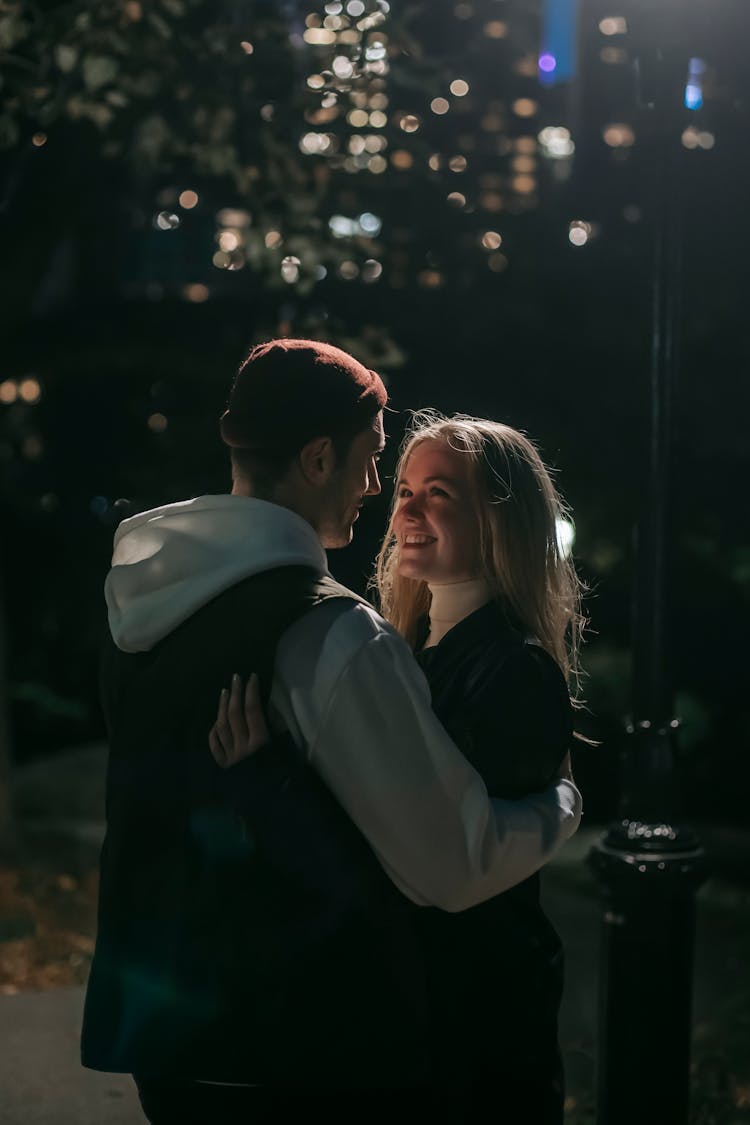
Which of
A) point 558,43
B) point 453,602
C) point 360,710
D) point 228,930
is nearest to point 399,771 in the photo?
point 360,710

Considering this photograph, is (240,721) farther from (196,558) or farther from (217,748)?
(196,558)

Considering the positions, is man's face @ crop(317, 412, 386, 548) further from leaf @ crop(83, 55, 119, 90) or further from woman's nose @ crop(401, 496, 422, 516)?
leaf @ crop(83, 55, 119, 90)

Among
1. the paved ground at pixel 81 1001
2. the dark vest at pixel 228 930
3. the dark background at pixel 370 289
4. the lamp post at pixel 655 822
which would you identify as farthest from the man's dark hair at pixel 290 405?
the dark background at pixel 370 289

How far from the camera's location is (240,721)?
84.0 inches

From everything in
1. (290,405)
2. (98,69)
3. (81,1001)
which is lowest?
(81,1001)

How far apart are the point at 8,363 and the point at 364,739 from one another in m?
6.92

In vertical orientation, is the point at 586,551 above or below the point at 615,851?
below

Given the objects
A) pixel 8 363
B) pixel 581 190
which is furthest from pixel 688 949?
pixel 581 190

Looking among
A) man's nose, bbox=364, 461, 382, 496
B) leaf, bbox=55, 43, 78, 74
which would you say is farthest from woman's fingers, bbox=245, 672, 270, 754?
leaf, bbox=55, 43, 78, 74

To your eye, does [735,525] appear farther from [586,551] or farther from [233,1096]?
[233,1096]

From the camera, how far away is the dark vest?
2145 mm

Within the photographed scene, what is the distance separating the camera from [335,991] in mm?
2145

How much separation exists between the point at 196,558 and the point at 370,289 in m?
7.20

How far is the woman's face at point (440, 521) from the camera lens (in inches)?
111
